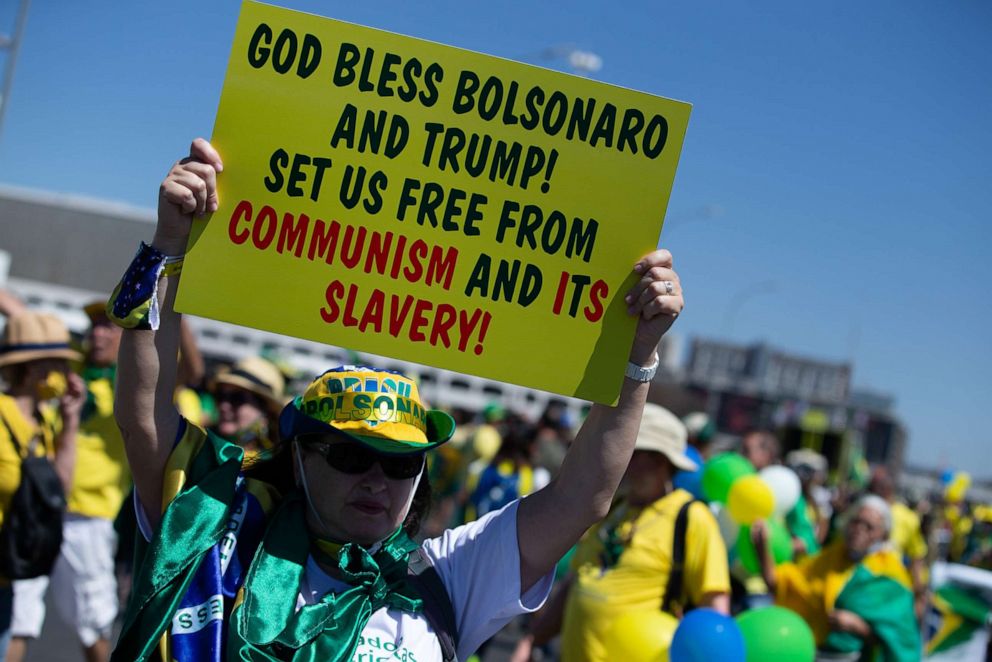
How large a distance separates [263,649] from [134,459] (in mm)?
512

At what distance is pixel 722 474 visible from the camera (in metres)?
6.67

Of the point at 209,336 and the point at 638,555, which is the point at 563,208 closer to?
the point at 638,555

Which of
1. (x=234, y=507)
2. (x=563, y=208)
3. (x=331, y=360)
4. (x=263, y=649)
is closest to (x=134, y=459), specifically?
(x=234, y=507)

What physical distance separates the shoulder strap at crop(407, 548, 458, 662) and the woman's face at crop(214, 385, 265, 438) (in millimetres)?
3784

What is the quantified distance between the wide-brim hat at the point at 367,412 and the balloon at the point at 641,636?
6.40 ft

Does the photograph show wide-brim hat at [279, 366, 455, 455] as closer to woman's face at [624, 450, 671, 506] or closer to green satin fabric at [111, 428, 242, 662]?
green satin fabric at [111, 428, 242, 662]

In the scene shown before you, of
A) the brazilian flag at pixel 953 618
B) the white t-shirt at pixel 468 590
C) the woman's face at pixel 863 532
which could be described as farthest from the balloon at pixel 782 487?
the white t-shirt at pixel 468 590

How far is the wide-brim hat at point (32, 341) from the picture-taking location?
497 centimetres

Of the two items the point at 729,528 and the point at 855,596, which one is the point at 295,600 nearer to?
the point at 855,596

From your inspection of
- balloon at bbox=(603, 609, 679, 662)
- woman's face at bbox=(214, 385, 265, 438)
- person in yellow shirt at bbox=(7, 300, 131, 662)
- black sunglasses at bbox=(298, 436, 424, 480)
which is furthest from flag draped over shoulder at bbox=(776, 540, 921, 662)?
black sunglasses at bbox=(298, 436, 424, 480)

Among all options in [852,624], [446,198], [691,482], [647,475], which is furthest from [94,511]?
[446,198]

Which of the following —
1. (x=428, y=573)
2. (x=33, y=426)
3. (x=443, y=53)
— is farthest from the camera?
(x=33, y=426)

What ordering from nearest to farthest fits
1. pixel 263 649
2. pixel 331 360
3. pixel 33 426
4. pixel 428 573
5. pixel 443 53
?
pixel 263 649, pixel 443 53, pixel 428 573, pixel 33 426, pixel 331 360

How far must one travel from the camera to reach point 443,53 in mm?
2365
